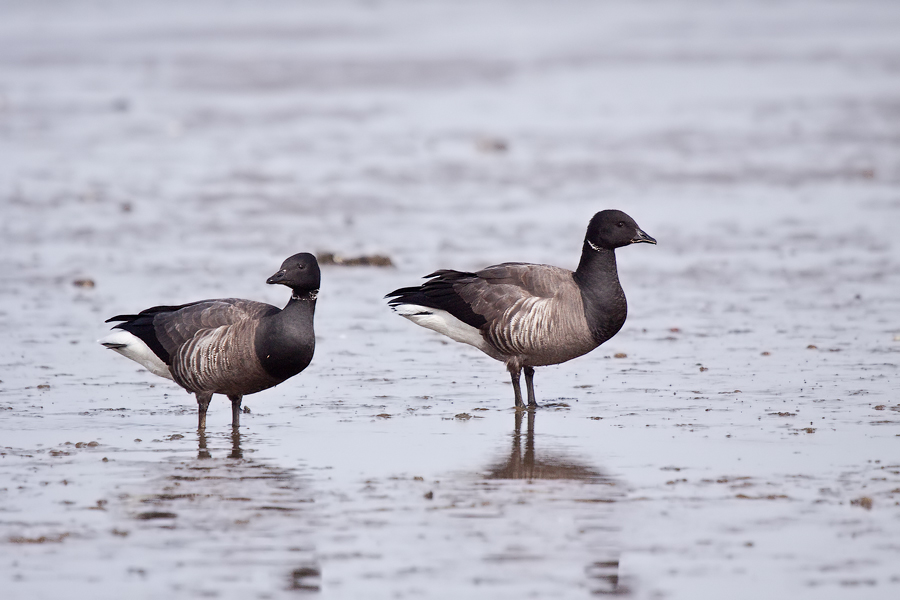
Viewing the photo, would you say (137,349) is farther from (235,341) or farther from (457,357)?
(457,357)

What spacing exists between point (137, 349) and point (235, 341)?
910 mm

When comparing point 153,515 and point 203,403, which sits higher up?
point 203,403

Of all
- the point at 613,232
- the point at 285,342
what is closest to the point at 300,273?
the point at 285,342

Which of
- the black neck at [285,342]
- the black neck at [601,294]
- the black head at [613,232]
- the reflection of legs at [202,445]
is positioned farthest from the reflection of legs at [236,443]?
the black head at [613,232]

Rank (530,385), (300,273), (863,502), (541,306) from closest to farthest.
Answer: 1. (863,502)
2. (300,273)
3. (541,306)
4. (530,385)

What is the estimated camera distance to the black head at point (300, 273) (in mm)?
8594

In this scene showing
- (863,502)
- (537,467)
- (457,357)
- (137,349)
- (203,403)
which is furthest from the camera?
(457,357)

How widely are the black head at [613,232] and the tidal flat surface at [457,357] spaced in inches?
44.3

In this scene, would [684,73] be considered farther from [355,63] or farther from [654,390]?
[654,390]

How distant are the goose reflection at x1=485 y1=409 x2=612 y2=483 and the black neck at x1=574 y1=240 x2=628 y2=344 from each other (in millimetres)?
1289

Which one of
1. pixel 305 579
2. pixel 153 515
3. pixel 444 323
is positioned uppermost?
pixel 444 323

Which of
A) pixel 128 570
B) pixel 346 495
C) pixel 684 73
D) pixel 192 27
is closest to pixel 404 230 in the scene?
pixel 346 495

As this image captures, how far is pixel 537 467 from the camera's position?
788 cm

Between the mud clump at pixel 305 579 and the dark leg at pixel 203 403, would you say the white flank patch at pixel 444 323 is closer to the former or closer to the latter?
the dark leg at pixel 203 403
